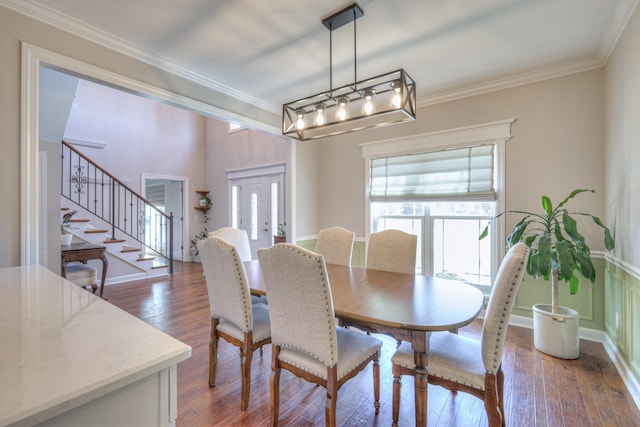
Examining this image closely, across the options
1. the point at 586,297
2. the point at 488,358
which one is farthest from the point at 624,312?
the point at 488,358

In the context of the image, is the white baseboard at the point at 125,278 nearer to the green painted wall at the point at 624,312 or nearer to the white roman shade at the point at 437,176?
the white roman shade at the point at 437,176

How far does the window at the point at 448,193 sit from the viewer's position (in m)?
3.32

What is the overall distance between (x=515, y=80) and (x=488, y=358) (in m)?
2.96

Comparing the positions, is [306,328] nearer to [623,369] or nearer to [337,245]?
[337,245]

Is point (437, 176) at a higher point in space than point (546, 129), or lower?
lower

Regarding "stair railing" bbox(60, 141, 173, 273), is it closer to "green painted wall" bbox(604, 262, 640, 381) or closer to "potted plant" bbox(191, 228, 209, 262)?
"potted plant" bbox(191, 228, 209, 262)

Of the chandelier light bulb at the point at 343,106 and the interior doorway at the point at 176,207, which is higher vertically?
the chandelier light bulb at the point at 343,106

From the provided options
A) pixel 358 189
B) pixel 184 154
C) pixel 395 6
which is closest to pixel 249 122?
pixel 358 189

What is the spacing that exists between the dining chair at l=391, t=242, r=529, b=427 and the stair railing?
5477 millimetres

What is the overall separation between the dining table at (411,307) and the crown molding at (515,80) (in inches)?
93.1

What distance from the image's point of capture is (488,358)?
1.42 meters

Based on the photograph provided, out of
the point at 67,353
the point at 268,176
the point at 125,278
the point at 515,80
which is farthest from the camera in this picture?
the point at 268,176

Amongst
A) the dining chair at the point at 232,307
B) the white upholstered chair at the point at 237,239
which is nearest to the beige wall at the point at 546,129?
the white upholstered chair at the point at 237,239

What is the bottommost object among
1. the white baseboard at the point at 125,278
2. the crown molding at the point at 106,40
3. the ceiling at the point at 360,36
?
the white baseboard at the point at 125,278
